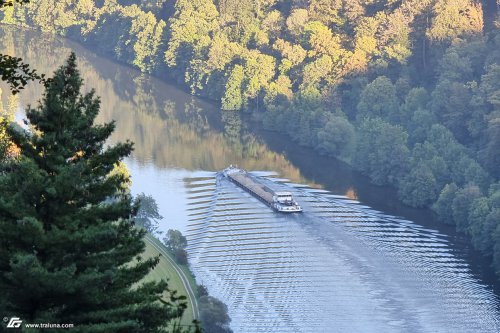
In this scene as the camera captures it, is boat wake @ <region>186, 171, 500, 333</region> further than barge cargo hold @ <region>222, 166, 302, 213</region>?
No

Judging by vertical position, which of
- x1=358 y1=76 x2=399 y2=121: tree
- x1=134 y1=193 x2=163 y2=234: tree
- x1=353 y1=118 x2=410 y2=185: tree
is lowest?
x1=134 y1=193 x2=163 y2=234: tree

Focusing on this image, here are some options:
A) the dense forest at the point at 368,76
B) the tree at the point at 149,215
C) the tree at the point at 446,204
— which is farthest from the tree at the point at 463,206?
the tree at the point at 149,215

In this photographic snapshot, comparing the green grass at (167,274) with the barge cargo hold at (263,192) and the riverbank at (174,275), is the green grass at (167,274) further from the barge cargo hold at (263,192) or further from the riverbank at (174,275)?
the barge cargo hold at (263,192)

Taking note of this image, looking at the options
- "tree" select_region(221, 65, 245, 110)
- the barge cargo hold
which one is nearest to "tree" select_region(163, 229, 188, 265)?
the barge cargo hold

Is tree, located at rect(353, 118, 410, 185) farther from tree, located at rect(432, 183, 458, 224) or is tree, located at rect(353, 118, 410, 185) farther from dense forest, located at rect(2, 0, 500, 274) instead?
tree, located at rect(432, 183, 458, 224)

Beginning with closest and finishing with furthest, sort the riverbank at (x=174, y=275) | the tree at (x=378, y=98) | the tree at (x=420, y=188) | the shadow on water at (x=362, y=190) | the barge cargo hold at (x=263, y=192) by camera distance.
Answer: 1. the riverbank at (x=174, y=275)
2. the shadow on water at (x=362, y=190)
3. the barge cargo hold at (x=263, y=192)
4. the tree at (x=420, y=188)
5. the tree at (x=378, y=98)

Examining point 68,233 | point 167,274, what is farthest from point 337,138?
point 68,233

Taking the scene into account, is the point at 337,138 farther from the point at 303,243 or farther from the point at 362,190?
the point at 303,243
